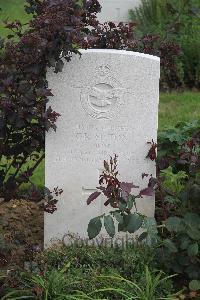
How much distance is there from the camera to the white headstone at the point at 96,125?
458 cm

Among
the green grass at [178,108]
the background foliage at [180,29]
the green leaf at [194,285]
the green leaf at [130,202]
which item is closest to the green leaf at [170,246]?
the green leaf at [194,285]

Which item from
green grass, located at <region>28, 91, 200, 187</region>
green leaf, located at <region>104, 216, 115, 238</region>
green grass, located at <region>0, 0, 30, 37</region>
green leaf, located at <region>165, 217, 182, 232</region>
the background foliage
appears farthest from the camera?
green grass, located at <region>0, 0, 30, 37</region>

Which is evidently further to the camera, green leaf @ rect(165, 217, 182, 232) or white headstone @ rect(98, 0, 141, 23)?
white headstone @ rect(98, 0, 141, 23)

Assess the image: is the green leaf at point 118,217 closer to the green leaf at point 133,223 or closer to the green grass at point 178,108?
the green leaf at point 133,223

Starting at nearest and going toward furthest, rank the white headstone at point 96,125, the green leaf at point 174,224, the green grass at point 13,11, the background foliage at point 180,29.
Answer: the green leaf at point 174,224, the white headstone at point 96,125, the background foliage at point 180,29, the green grass at point 13,11

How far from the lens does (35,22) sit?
14.6ft

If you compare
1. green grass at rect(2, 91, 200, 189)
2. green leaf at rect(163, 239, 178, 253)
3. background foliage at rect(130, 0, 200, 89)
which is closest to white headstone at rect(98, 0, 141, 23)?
background foliage at rect(130, 0, 200, 89)

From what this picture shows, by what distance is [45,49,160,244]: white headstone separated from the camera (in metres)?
4.58

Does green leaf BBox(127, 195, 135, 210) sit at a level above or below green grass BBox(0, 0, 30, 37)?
below

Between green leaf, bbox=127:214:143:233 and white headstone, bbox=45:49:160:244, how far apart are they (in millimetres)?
644

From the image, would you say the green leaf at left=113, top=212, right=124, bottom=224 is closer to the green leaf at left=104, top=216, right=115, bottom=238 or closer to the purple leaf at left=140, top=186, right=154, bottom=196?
the green leaf at left=104, top=216, right=115, bottom=238

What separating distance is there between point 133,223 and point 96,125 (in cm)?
79

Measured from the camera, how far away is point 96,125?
4.66 metres

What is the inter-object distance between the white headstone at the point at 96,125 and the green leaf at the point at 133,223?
64cm
